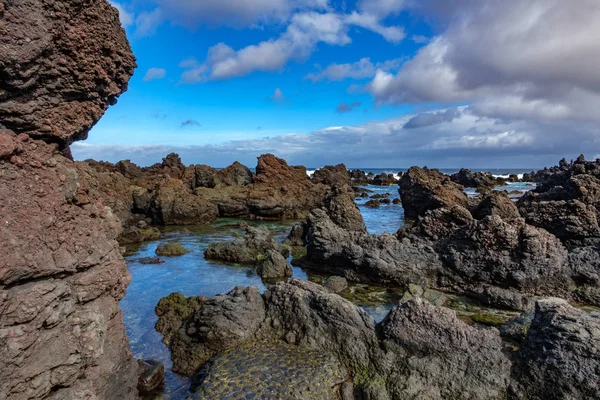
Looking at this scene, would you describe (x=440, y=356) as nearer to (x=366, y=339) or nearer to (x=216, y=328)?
(x=366, y=339)

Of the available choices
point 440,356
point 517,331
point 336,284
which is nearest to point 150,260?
point 336,284

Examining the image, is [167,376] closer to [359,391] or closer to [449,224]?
[359,391]

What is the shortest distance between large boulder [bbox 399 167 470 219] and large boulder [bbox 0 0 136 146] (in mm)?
23730

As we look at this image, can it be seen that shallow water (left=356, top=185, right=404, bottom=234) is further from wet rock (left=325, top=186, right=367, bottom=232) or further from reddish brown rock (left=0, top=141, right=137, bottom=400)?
reddish brown rock (left=0, top=141, right=137, bottom=400)

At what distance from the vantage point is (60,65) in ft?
15.8

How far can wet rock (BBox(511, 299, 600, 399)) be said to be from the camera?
5559 mm

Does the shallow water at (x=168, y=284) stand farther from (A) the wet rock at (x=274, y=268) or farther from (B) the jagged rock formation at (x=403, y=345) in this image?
(B) the jagged rock formation at (x=403, y=345)

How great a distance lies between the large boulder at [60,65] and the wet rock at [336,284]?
9246 mm

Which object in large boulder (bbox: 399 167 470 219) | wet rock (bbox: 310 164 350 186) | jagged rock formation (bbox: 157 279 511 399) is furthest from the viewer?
wet rock (bbox: 310 164 350 186)

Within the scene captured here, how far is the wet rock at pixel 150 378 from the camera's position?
6.82 m

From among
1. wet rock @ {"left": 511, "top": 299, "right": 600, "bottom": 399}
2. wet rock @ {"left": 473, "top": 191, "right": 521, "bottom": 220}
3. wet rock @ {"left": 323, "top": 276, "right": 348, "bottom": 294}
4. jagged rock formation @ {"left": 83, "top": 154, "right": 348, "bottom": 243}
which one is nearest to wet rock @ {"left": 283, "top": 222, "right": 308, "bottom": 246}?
jagged rock formation @ {"left": 83, "top": 154, "right": 348, "bottom": 243}

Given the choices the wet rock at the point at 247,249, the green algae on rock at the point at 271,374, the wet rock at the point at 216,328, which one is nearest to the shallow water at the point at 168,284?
the wet rock at the point at 216,328

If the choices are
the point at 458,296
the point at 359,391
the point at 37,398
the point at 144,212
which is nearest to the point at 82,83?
the point at 37,398

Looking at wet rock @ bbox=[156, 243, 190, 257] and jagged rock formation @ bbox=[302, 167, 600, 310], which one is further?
wet rock @ bbox=[156, 243, 190, 257]
